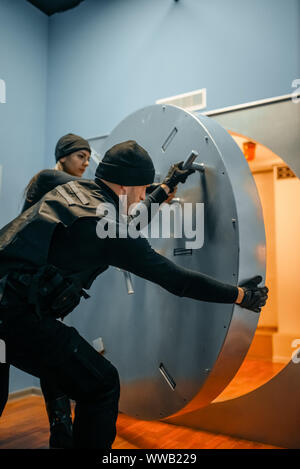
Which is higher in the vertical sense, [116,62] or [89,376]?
[116,62]

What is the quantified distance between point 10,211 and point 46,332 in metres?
1.53

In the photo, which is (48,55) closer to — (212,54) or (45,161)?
(45,161)

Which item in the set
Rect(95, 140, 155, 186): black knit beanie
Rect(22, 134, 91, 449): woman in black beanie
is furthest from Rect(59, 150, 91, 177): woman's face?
Rect(95, 140, 155, 186): black knit beanie

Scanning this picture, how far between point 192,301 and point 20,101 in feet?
6.16

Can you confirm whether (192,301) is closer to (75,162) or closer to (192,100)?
(75,162)

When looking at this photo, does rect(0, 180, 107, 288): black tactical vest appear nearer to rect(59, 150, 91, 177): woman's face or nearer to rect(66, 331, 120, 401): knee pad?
rect(66, 331, 120, 401): knee pad

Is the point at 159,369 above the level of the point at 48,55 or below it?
below

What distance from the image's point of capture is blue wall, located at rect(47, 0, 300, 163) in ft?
6.31

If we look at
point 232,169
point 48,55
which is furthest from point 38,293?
point 48,55

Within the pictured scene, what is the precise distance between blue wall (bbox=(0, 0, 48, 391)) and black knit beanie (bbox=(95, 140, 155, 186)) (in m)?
1.39

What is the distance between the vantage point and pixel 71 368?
1.14m

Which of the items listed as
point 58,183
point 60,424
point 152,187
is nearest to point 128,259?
point 152,187

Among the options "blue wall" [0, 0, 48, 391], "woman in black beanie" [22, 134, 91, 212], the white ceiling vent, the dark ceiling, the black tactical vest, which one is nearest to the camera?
the black tactical vest

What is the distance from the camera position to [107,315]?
1.72 meters
